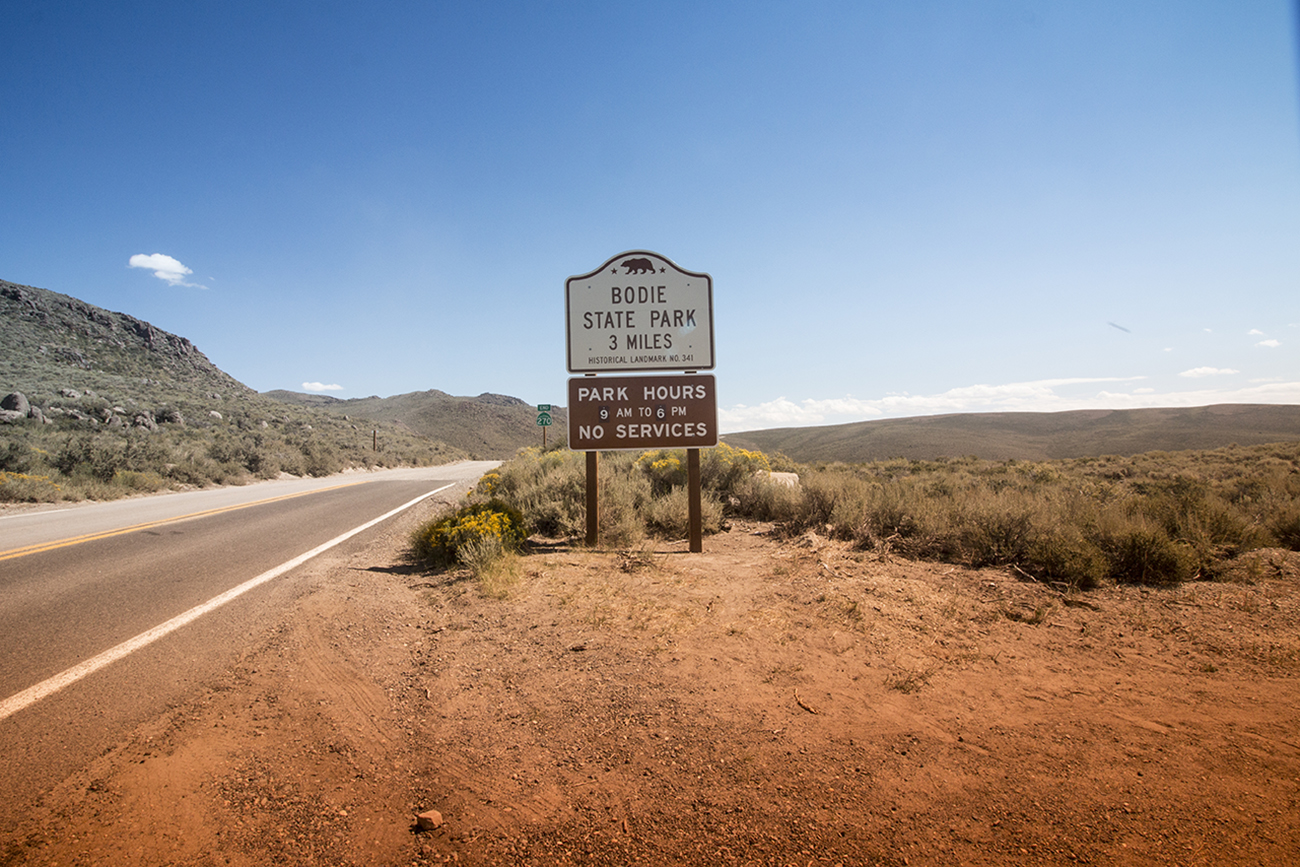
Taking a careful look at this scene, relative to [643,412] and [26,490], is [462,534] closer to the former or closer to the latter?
[643,412]

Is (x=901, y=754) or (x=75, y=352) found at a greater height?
(x=75, y=352)

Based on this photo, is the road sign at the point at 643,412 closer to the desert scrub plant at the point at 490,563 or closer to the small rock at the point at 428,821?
the desert scrub plant at the point at 490,563

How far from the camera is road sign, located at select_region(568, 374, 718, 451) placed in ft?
24.8

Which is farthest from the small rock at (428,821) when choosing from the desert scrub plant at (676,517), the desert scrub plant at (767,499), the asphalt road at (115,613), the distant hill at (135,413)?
the distant hill at (135,413)

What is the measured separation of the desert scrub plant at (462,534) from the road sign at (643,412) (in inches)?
56.8

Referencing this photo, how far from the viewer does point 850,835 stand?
2.04m

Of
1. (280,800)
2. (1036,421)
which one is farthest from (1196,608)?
(1036,421)

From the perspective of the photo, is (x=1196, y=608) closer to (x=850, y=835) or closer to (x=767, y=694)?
(x=767, y=694)

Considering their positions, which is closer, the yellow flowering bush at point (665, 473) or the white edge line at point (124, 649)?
the white edge line at point (124, 649)

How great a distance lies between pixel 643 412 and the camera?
7.63 metres

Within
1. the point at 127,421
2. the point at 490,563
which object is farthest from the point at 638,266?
the point at 127,421

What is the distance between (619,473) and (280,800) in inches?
329

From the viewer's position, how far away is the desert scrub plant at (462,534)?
245 inches

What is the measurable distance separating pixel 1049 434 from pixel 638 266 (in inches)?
2305
